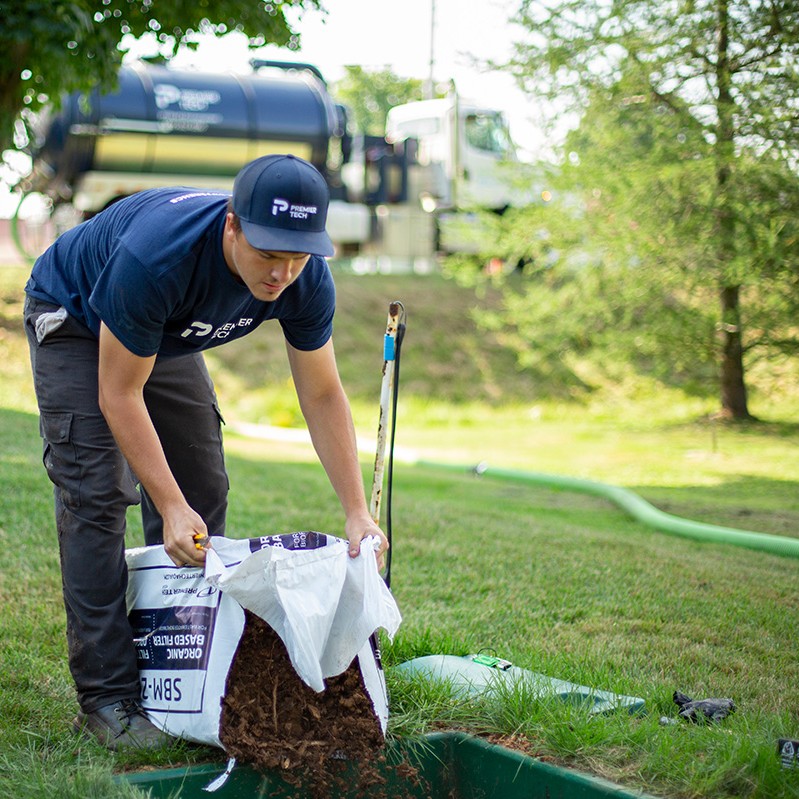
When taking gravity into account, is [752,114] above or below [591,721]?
above

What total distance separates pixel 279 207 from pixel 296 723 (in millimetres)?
1346

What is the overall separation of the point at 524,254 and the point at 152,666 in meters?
10.2

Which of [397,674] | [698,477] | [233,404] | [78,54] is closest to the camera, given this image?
[397,674]

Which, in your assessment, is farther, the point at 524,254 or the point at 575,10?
the point at 524,254

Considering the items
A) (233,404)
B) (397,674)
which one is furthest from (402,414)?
(397,674)

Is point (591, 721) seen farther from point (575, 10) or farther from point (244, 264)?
point (575, 10)

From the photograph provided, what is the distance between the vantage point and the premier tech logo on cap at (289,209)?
7.86ft

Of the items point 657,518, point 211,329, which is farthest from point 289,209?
point 657,518

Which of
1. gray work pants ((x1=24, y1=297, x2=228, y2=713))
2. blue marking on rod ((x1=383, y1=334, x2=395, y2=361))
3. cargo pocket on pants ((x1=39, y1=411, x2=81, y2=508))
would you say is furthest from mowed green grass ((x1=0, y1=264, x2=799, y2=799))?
blue marking on rod ((x1=383, y1=334, x2=395, y2=361))

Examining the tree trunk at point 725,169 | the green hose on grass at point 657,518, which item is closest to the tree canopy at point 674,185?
the tree trunk at point 725,169

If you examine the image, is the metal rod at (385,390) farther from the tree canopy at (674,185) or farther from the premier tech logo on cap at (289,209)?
the tree canopy at (674,185)

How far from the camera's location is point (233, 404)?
12.3 metres

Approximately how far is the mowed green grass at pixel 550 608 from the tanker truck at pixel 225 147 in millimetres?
4582

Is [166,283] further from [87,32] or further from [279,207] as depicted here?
[87,32]
